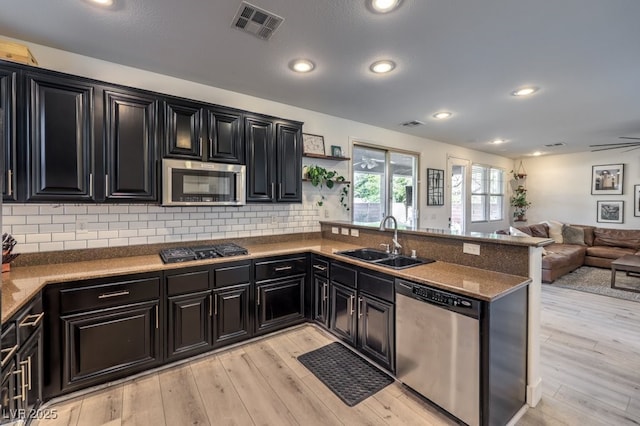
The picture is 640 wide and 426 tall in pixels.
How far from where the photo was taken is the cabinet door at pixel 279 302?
3.00 m

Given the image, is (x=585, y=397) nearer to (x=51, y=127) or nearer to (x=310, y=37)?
(x=310, y=37)

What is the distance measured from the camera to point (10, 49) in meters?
2.07

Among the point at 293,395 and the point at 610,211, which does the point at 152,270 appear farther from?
the point at 610,211

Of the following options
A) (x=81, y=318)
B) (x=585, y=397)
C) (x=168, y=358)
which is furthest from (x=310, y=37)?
(x=585, y=397)

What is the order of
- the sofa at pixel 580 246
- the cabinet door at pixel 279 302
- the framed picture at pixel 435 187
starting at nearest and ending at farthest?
the cabinet door at pixel 279 302 < the sofa at pixel 580 246 < the framed picture at pixel 435 187

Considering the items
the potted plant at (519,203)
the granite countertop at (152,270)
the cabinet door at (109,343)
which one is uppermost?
the potted plant at (519,203)

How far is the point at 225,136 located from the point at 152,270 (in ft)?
4.63

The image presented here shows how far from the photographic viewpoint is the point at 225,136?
2969 millimetres

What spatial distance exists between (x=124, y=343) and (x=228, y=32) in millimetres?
2506

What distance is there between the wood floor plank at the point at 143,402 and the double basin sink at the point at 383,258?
6.28 feet

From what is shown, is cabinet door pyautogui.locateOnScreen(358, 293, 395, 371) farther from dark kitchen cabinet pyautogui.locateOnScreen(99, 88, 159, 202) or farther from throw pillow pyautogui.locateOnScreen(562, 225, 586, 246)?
throw pillow pyautogui.locateOnScreen(562, 225, 586, 246)

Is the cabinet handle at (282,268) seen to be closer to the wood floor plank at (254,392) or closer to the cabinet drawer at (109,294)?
the wood floor plank at (254,392)

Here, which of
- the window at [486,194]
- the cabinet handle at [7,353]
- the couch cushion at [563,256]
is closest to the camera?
the cabinet handle at [7,353]

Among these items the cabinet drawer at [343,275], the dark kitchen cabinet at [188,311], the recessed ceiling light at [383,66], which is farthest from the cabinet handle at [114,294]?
the recessed ceiling light at [383,66]
